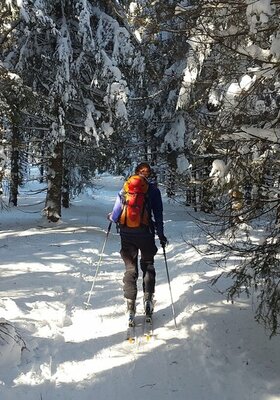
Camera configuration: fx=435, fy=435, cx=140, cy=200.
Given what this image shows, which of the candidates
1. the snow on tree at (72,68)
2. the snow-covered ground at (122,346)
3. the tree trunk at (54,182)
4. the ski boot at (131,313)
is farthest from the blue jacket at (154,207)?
the tree trunk at (54,182)

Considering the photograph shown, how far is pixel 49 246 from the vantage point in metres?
12.1

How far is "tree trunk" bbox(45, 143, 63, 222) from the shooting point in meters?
15.1

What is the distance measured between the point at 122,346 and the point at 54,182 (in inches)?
408

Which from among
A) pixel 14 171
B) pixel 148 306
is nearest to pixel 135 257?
pixel 148 306

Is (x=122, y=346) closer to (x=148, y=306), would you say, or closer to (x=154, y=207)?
(x=148, y=306)

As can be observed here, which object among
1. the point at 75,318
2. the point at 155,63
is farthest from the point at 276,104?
the point at 155,63

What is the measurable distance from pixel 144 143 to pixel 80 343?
18.8 meters

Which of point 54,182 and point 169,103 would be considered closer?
point 54,182

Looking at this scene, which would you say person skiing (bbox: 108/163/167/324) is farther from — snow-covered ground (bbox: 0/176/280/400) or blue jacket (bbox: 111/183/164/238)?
snow-covered ground (bbox: 0/176/280/400)

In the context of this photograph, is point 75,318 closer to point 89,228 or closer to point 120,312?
point 120,312

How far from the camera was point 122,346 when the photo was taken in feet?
17.9

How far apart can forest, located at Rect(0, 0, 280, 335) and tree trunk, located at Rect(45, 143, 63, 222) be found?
0.12 ft

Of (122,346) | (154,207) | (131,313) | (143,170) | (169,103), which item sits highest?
(169,103)

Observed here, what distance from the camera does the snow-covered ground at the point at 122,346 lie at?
4.39m
